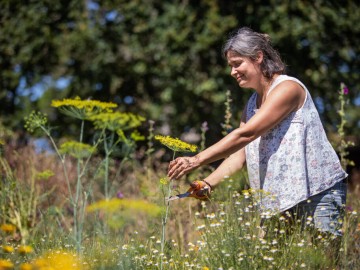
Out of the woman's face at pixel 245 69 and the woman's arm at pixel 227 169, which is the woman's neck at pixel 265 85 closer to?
the woman's face at pixel 245 69

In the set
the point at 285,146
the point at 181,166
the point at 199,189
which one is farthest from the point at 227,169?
the point at 181,166

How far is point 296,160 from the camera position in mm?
3033

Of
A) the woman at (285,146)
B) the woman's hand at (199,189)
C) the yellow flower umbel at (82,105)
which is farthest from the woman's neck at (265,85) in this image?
the yellow flower umbel at (82,105)

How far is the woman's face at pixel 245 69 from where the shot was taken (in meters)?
3.13

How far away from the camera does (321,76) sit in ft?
27.0

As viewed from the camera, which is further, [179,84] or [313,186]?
[179,84]

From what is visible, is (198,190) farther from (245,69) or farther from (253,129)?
(245,69)

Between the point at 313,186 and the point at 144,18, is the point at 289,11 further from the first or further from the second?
the point at 313,186

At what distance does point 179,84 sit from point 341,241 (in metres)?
5.18

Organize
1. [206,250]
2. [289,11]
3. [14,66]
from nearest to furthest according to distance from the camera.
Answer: [206,250] < [289,11] < [14,66]

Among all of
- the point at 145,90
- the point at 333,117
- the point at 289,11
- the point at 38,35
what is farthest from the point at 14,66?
the point at 333,117

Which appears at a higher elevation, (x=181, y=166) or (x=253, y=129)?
(x=253, y=129)

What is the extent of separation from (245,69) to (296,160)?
1.60 feet

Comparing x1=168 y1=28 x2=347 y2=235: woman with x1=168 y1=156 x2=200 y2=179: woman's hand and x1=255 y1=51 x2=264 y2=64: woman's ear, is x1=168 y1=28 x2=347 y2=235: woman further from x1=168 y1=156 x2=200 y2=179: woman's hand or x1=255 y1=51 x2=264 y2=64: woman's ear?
x1=168 y1=156 x2=200 y2=179: woman's hand
